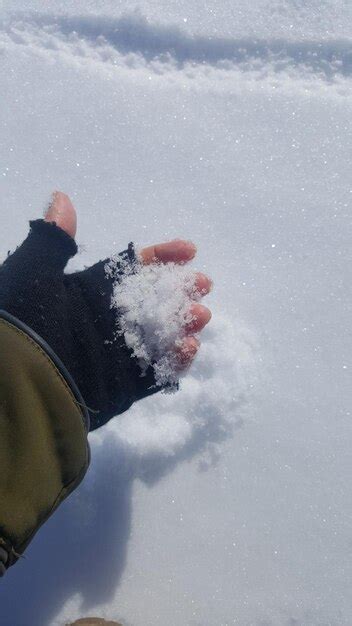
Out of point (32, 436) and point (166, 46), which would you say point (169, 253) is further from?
point (166, 46)

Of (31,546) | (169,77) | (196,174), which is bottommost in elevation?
(31,546)

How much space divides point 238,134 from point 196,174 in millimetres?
133

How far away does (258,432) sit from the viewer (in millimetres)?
1165

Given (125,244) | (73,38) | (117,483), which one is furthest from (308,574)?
(73,38)

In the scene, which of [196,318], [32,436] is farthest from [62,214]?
[32,436]

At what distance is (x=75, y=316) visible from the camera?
3.22 ft

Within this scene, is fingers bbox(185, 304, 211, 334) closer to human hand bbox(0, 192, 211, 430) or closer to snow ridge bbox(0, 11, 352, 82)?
human hand bbox(0, 192, 211, 430)

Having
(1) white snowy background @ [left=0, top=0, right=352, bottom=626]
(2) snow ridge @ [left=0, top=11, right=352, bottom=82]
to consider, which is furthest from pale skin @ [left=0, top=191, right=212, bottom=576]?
(2) snow ridge @ [left=0, top=11, right=352, bottom=82]

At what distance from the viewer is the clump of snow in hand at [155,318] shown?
3.32 ft

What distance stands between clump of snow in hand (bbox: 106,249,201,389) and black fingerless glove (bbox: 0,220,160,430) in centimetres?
1

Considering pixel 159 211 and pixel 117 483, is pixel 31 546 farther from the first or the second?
pixel 159 211

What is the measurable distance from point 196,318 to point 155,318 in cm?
7

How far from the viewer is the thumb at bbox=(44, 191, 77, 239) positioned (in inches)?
42.6

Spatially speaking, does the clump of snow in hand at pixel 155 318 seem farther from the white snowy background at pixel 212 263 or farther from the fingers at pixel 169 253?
the white snowy background at pixel 212 263
